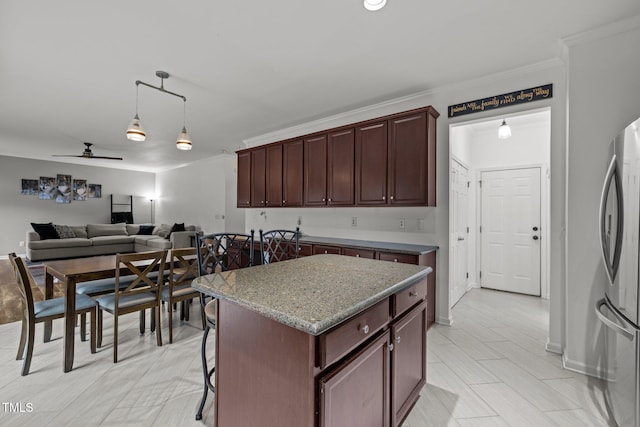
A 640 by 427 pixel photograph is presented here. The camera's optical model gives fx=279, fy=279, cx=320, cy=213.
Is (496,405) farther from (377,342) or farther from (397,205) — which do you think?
(397,205)

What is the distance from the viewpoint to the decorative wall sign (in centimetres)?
267

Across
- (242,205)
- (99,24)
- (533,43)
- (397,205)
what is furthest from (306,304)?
(242,205)

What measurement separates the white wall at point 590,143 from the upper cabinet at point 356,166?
1.18 metres

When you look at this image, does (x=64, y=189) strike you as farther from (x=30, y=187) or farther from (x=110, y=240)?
(x=110, y=240)

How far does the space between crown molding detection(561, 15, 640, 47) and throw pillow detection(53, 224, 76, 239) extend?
392 inches

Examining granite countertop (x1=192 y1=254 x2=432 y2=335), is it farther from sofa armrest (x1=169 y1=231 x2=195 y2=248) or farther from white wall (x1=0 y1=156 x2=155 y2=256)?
white wall (x1=0 y1=156 x2=155 y2=256)

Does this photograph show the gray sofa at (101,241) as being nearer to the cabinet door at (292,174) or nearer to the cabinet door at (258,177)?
the cabinet door at (258,177)

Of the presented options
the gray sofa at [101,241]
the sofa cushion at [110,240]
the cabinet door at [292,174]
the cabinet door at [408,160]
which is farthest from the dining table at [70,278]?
the sofa cushion at [110,240]

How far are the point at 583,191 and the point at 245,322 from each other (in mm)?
2760

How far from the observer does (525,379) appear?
2.15 metres

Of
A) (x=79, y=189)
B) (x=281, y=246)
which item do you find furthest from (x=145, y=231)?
(x=281, y=246)

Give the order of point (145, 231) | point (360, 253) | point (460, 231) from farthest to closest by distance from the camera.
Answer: point (145, 231) → point (460, 231) → point (360, 253)

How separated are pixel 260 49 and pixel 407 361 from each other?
8.72 ft

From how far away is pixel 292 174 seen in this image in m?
4.35
